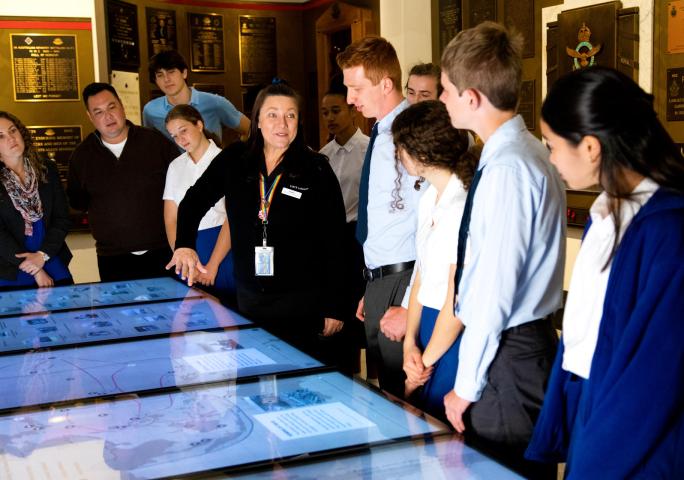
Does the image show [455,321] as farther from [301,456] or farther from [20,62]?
[20,62]

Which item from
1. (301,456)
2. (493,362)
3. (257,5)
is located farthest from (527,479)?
(257,5)

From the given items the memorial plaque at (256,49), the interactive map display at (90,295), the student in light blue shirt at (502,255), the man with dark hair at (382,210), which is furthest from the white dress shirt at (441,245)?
the memorial plaque at (256,49)

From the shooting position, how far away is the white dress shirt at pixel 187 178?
438cm

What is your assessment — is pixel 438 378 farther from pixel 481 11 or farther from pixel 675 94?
pixel 481 11

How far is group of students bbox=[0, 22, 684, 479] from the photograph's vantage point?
1.55m

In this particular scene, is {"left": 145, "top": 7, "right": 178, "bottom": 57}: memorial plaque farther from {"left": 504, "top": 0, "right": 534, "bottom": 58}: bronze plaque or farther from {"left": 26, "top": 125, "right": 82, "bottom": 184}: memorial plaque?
{"left": 504, "top": 0, "right": 534, "bottom": 58}: bronze plaque

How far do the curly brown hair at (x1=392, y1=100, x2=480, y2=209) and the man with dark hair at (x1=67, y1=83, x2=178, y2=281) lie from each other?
2576 millimetres

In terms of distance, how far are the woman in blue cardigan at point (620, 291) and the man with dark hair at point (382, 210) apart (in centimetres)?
Result: 120

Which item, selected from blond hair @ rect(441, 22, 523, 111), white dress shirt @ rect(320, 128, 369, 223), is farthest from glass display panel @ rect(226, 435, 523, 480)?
white dress shirt @ rect(320, 128, 369, 223)

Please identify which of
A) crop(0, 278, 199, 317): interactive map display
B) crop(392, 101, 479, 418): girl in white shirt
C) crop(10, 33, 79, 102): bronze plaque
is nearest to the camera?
crop(392, 101, 479, 418): girl in white shirt

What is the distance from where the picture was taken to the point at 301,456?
1.65 metres

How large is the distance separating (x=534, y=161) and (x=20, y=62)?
7.88 m

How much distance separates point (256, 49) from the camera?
10508 millimetres

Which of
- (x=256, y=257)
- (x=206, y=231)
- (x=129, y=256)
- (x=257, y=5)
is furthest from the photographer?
(x=257, y=5)
